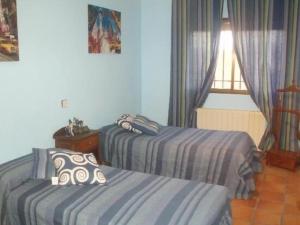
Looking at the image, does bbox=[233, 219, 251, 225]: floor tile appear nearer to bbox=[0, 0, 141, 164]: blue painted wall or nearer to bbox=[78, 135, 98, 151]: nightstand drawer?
bbox=[78, 135, 98, 151]: nightstand drawer

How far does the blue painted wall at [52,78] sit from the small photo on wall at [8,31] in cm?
7

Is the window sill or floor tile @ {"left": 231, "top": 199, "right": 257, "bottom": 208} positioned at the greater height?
the window sill

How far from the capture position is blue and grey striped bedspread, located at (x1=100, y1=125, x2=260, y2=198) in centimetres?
341

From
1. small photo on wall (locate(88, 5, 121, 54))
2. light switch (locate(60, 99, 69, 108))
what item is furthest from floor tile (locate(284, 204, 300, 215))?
small photo on wall (locate(88, 5, 121, 54))

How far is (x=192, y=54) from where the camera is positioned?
4.93 metres

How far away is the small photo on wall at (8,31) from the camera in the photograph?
2.80 meters

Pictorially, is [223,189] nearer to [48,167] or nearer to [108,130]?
[48,167]

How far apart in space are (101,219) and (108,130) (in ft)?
6.57

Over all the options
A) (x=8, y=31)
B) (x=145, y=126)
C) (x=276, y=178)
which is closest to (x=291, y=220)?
(x=276, y=178)

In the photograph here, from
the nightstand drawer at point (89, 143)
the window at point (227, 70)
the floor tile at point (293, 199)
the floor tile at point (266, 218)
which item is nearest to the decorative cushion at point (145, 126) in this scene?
the nightstand drawer at point (89, 143)

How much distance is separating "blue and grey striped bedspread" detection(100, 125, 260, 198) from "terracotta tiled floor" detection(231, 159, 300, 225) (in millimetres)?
161

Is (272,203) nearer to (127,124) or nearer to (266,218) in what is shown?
(266,218)

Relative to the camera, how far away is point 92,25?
4016 mm

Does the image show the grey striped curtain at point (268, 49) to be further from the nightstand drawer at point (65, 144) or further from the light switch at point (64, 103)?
the nightstand drawer at point (65, 144)
